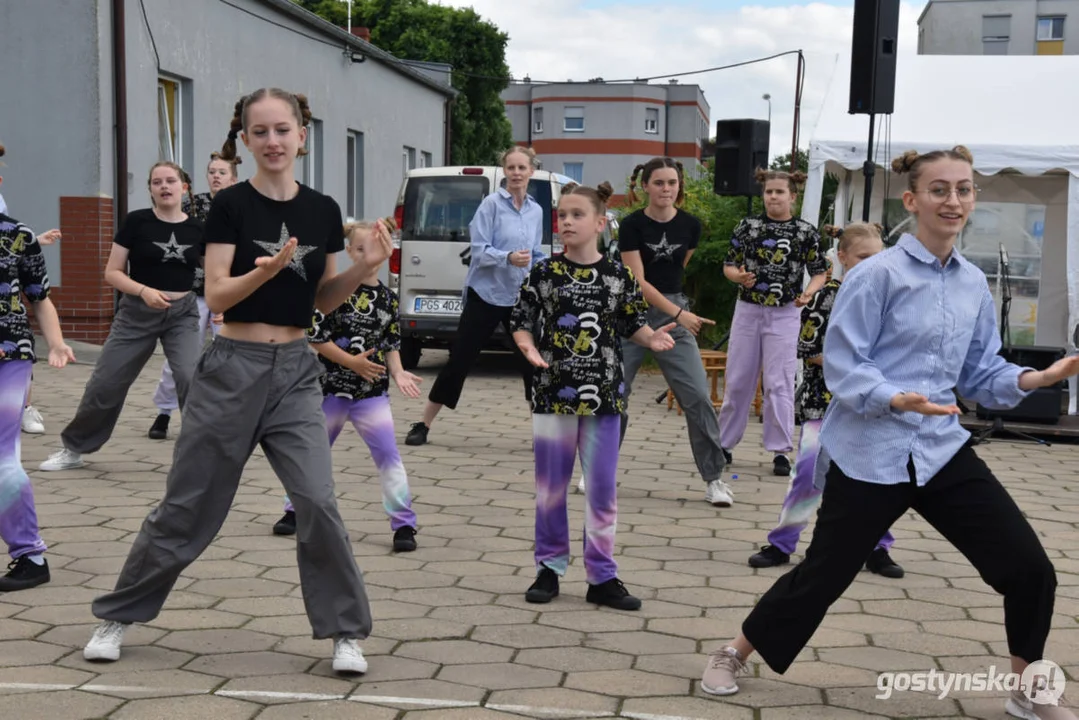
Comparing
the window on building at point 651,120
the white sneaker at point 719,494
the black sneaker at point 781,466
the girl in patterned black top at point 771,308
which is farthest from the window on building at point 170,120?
the window on building at point 651,120

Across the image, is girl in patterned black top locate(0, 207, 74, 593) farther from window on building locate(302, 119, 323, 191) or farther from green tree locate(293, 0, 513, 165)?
green tree locate(293, 0, 513, 165)

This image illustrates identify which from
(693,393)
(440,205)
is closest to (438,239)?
(440,205)

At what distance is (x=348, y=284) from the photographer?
173 inches

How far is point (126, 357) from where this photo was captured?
776cm

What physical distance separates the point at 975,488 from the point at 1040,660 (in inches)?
21.7

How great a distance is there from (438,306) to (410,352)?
0.77m

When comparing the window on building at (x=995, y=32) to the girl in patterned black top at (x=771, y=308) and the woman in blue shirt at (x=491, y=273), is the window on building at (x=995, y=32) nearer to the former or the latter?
the woman in blue shirt at (x=491, y=273)

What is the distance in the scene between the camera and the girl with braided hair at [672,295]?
7.34m

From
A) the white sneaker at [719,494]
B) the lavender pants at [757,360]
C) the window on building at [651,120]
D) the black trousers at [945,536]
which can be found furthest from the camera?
the window on building at [651,120]

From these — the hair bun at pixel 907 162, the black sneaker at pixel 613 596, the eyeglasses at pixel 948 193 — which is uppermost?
the hair bun at pixel 907 162

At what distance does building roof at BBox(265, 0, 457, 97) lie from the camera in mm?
20906

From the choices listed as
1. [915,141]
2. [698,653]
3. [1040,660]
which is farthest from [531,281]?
[915,141]

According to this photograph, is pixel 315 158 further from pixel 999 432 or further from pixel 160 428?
pixel 999 432

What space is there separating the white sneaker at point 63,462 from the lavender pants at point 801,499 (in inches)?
168
